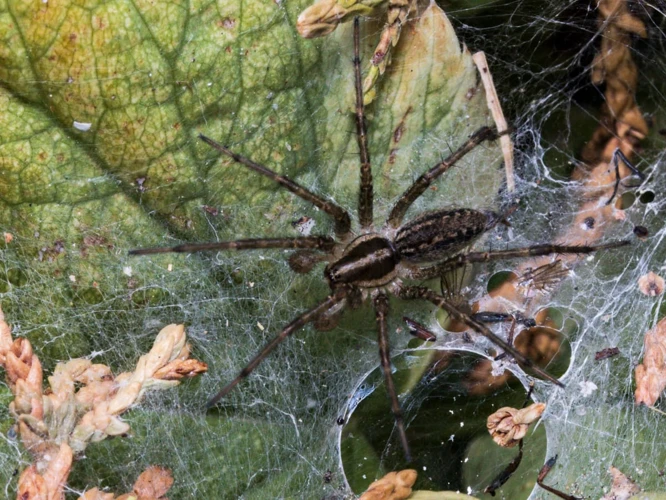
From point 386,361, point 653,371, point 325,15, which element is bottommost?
point 653,371

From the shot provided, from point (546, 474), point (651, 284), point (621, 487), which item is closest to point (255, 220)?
point (546, 474)

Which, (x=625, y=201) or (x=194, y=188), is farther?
(x=625, y=201)

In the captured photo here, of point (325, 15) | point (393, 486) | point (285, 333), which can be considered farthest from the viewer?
point (285, 333)

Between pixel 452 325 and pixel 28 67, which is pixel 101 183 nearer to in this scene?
pixel 28 67

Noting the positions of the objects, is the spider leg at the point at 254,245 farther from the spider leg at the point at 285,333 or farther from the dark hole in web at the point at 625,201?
the dark hole in web at the point at 625,201

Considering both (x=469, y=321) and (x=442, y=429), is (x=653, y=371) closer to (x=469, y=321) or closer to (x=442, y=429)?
(x=469, y=321)
